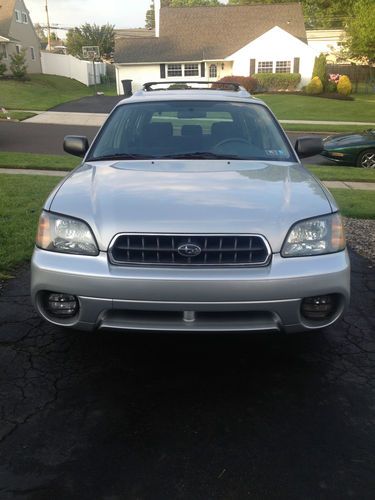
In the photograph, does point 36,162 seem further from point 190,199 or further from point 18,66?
point 18,66

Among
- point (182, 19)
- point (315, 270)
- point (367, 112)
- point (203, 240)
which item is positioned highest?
point (182, 19)

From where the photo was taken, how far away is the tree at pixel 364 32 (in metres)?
33.2

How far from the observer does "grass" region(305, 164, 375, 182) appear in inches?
406

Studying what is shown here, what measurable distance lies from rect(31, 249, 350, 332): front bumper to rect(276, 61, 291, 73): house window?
39624mm

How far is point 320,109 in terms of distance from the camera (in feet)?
89.4

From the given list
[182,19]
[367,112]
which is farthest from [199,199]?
[182,19]

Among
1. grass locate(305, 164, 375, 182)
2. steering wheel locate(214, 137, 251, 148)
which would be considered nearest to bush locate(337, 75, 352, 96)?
grass locate(305, 164, 375, 182)

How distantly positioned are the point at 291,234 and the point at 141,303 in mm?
951

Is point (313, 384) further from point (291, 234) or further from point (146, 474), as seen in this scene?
point (146, 474)

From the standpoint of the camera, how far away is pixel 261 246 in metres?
2.90

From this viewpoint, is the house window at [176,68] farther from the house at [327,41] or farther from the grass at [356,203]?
the grass at [356,203]

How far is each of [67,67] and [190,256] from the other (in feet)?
175

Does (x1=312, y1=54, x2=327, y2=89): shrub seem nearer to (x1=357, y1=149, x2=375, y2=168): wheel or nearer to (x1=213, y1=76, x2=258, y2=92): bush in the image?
(x1=213, y1=76, x2=258, y2=92): bush

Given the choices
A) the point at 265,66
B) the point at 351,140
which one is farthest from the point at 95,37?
the point at 351,140
